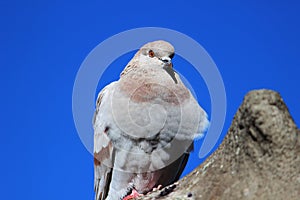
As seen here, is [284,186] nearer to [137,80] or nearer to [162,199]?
[162,199]

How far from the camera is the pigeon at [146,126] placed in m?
9.91

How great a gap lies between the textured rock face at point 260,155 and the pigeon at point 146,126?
401cm

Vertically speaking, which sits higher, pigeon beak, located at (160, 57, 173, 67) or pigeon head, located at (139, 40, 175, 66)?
pigeon head, located at (139, 40, 175, 66)

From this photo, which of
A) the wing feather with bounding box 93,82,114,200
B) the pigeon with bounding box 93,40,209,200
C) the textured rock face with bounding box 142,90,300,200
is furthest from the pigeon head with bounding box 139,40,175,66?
the textured rock face with bounding box 142,90,300,200

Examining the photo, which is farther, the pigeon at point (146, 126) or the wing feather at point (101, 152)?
the wing feather at point (101, 152)

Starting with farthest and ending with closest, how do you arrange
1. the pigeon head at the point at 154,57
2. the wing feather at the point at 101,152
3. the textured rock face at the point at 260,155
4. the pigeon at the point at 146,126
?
1. the pigeon head at the point at 154,57
2. the wing feather at the point at 101,152
3. the pigeon at the point at 146,126
4. the textured rock face at the point at 260,155

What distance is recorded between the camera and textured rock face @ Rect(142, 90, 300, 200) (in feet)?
17.4

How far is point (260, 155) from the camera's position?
5.54 metres

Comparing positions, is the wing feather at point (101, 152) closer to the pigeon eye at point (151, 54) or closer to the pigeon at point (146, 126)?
the pigeon at point (146, 126)

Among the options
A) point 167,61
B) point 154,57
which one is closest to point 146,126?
point 167,61

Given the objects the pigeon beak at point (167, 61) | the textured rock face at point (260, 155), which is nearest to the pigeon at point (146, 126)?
the pigeon beak at point (167, 61)

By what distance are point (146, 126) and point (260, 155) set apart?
4.50 m

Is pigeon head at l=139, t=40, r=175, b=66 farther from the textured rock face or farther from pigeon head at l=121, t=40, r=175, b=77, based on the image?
the textured rock face

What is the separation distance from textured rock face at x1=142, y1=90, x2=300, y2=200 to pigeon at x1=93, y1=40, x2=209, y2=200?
13.2ft
